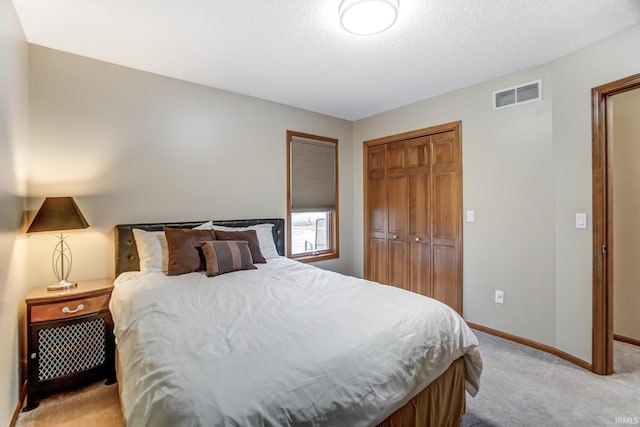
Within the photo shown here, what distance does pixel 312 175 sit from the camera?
13.4 ft

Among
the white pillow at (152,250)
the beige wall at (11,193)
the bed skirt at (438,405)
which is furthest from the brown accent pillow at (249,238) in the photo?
the bed skirt at (438,405)

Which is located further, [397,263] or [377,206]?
[377,206]

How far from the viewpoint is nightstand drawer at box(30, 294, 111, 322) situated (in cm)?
201

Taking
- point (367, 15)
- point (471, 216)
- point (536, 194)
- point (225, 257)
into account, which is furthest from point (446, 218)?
point (225, 257)

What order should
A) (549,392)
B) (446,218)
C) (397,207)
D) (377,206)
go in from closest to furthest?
(549,392) → (446,218) → (397,207) → (377,206)

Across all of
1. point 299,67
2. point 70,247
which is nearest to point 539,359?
point 299,67

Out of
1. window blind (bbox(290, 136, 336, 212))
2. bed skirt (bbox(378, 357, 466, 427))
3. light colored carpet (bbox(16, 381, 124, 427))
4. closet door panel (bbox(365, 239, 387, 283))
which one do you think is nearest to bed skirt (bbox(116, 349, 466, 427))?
bed skirt (bbox(378, 357, 466, 427))

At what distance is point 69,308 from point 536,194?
3.92 metres

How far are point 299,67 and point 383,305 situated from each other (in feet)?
7.30

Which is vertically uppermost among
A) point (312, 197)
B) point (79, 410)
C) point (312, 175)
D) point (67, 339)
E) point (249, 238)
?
point (312, 175)

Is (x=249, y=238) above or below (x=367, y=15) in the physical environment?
below

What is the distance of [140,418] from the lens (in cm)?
96

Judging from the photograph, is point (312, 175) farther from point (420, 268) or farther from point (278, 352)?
point (278, 352)

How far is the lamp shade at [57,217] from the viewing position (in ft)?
6.84
